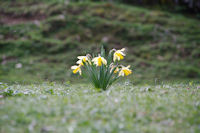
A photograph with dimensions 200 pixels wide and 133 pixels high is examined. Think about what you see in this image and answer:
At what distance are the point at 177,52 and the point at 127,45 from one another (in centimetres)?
257

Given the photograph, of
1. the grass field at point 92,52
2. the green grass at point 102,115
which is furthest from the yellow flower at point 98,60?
the green grass at point 102,115

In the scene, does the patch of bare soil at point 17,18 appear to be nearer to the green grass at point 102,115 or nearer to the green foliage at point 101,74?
the green foliage at point 101,74

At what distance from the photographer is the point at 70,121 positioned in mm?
2475

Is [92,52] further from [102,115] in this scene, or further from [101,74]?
[102,115]

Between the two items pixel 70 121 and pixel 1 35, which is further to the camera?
pixel 1 35

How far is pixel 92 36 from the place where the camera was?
12.5 m

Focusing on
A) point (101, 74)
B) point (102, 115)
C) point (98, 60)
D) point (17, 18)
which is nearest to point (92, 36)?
point (17, 18)

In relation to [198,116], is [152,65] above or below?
below

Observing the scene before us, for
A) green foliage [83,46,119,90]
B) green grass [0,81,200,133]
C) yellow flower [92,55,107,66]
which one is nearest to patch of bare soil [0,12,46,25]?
green foliage [83,46,119,90]

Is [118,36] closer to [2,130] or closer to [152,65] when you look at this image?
[152,65]

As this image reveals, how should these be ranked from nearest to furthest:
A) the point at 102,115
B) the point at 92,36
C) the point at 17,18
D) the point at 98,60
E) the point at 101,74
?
the point at 102,115
the point at 98,60
the point at 101,74
the point at 92,36
the point at 17,18

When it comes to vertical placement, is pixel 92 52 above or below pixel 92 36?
below

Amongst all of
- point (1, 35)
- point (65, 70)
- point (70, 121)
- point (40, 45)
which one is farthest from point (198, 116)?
point (1, 35)

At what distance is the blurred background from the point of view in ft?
32.9
